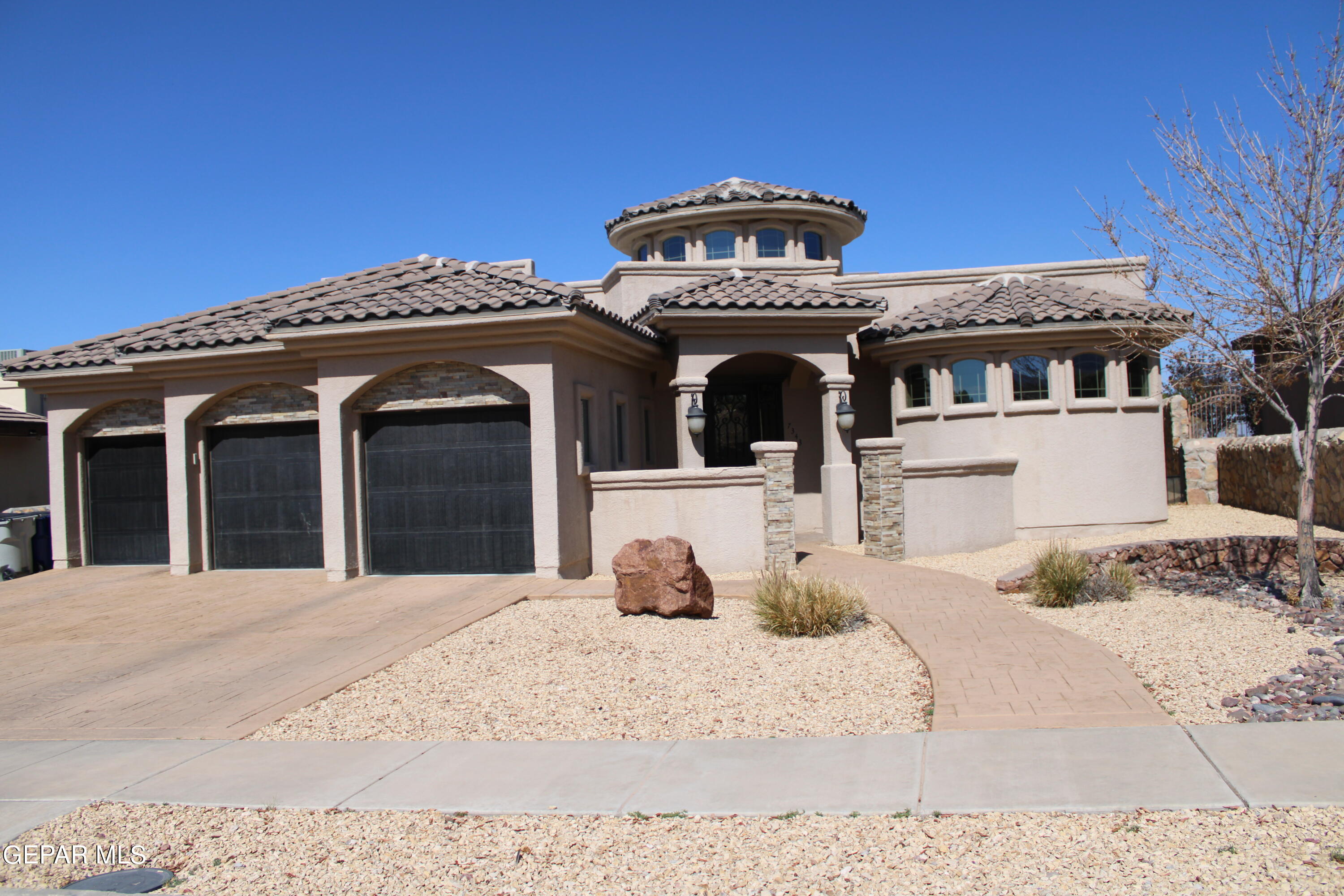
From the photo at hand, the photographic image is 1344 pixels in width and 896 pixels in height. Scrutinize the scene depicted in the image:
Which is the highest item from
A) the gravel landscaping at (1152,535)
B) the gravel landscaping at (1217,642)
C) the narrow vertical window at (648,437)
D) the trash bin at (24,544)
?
the narrow vertical window at (648,437)

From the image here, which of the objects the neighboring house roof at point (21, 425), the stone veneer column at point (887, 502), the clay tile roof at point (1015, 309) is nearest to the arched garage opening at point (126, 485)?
the neighboring house roof at point (21, 425)

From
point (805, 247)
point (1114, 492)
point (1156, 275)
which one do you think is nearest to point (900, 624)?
point (1156, 275)

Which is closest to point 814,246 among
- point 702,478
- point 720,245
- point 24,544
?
point 720,245

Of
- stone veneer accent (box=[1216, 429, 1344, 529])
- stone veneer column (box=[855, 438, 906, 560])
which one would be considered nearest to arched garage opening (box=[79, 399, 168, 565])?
stone veneer column (box=[855, 438, 906, 560])

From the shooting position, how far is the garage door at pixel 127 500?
1641 cm

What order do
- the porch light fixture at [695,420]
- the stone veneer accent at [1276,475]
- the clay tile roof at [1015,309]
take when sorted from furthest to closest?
the clay tile roof at [1015,309] → the stone veneer accent at [1276,475] → the porch light fixture at [695,420]

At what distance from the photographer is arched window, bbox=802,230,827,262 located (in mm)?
21219

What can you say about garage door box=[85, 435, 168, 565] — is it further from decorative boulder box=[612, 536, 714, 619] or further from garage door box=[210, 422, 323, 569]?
decorative boulder box=[612, 536, 714, 619]

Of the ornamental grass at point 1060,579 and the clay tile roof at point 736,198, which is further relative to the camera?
the clay tile roof at point 736,198

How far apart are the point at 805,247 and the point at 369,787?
17.6 meters

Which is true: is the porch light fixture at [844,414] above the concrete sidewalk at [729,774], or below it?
above

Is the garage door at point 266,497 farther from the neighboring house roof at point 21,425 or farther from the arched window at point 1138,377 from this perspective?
the arched window at point 1138,377

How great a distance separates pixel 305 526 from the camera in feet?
48.9

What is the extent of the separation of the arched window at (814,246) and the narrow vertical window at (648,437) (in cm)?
598
